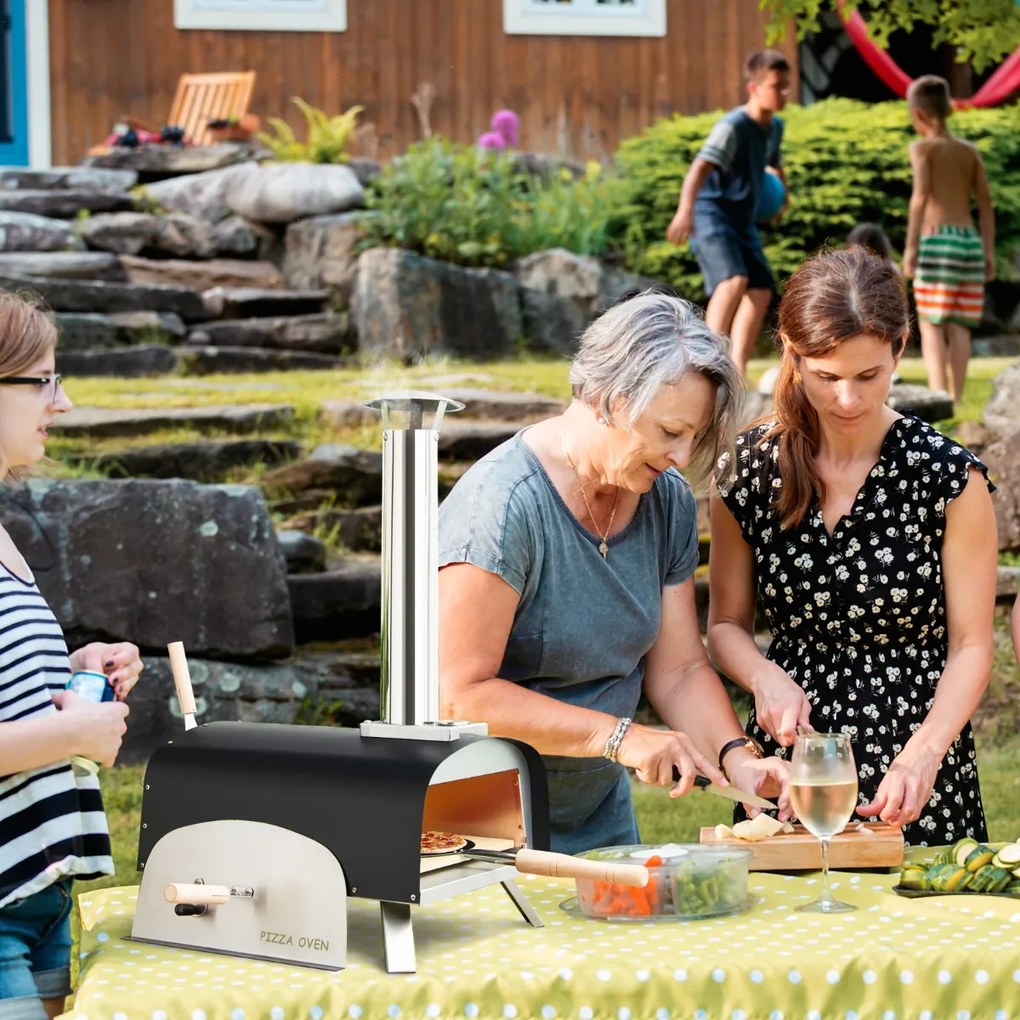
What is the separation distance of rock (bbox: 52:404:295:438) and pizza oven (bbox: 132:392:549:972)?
550 cm

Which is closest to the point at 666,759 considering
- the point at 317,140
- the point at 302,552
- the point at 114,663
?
A: the point at 114,663

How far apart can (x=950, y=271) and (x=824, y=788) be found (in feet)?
23.9

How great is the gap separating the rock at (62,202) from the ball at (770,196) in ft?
14.7

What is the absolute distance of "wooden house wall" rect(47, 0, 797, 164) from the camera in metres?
12.0

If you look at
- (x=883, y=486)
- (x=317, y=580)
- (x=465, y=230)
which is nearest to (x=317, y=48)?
(x=465, y=230)

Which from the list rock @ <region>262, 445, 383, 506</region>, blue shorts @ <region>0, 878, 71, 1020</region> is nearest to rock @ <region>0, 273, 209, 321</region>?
rock @ <region>262, 445, 383, 506</region>

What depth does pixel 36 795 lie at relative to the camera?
2.04 metres

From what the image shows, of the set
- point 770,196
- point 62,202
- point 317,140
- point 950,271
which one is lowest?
point 950,271

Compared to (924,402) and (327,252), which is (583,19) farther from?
(924,402)

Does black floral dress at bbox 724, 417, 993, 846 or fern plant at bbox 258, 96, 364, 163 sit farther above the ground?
fern plant at bbox 258, 96, 364, 163

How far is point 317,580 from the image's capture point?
649 centimetres

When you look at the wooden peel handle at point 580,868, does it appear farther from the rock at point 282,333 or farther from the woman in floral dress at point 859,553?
the rock at point 282,333

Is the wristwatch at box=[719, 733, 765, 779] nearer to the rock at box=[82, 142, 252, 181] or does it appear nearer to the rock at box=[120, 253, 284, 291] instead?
the rock at box=[120, 253, 284, 291]

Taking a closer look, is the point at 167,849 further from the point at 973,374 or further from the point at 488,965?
the point at 973,374
